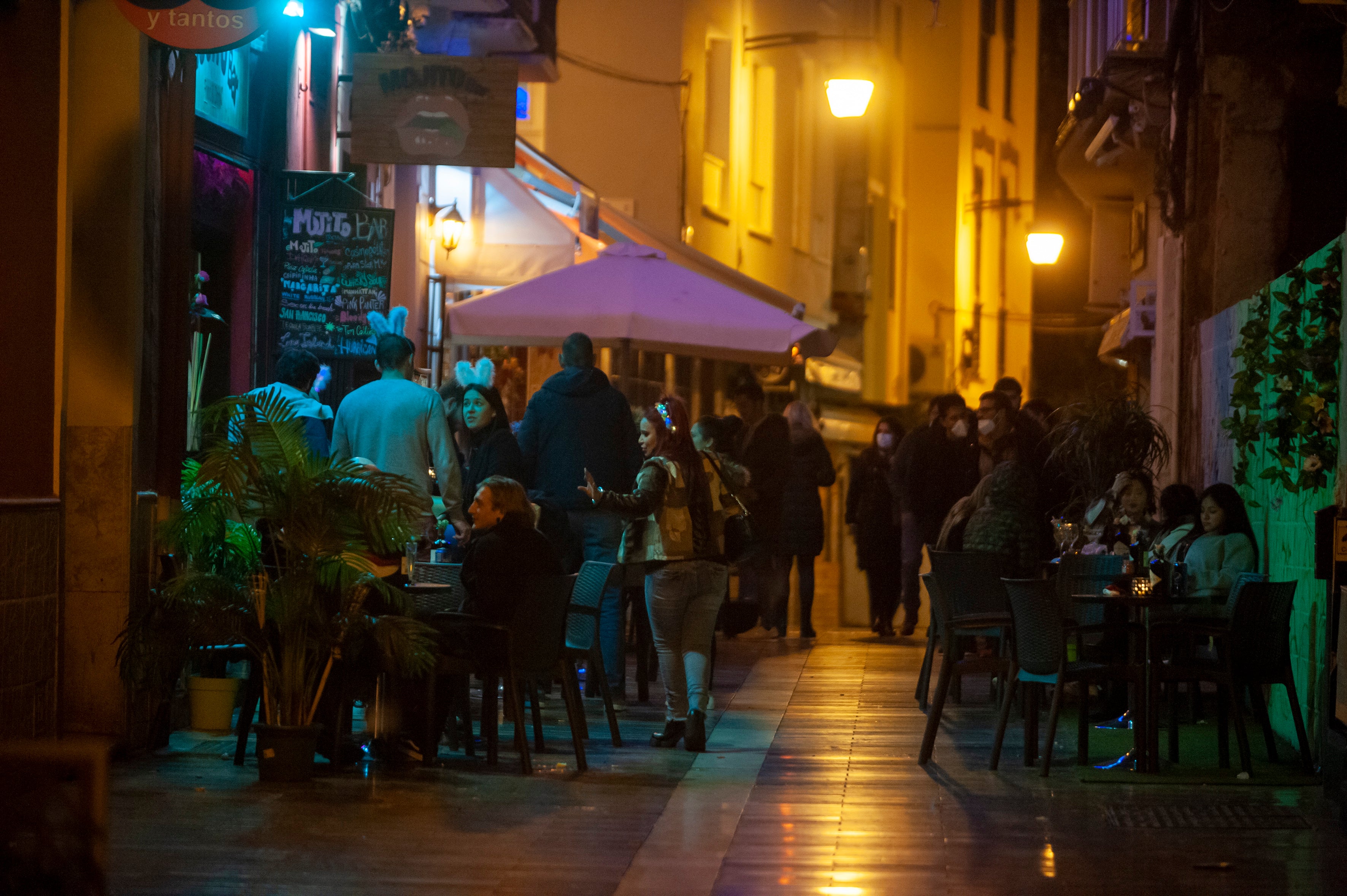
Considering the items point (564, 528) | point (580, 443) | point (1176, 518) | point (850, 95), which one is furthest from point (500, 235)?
point (1176, 518)

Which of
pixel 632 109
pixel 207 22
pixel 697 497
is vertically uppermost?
pixel 632 109

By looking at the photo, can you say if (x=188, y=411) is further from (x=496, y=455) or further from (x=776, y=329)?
(x=776, y=329)

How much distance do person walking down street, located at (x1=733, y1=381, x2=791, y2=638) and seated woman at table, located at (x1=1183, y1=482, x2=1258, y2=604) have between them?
204 inches

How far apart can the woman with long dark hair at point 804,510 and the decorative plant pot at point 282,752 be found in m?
7.45

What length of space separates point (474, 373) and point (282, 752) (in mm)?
5924

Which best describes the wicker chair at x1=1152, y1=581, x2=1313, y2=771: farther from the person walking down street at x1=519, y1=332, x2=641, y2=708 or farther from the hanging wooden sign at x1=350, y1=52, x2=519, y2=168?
the hanging wooden sign at x1=350, y1=52, x2=519, y2=168

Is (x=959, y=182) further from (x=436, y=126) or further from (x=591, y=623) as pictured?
(x=591, y=623)

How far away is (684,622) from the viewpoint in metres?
9.89

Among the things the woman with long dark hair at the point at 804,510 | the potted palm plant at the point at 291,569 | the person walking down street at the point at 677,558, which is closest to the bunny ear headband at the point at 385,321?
the woman with long dark hair at the point at 804,510

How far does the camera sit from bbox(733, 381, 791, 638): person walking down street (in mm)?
15648

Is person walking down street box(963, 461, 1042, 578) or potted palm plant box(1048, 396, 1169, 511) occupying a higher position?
potted palm plant box(1048, 396, 1169, 511)

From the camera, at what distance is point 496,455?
1164cm

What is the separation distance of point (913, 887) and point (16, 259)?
4.80 m

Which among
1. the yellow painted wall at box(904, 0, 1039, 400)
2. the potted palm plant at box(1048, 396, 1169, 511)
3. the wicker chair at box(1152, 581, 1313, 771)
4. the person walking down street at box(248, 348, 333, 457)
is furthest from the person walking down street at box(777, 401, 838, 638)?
the yellow painted wall at box(904, 0, 1039, 400)
